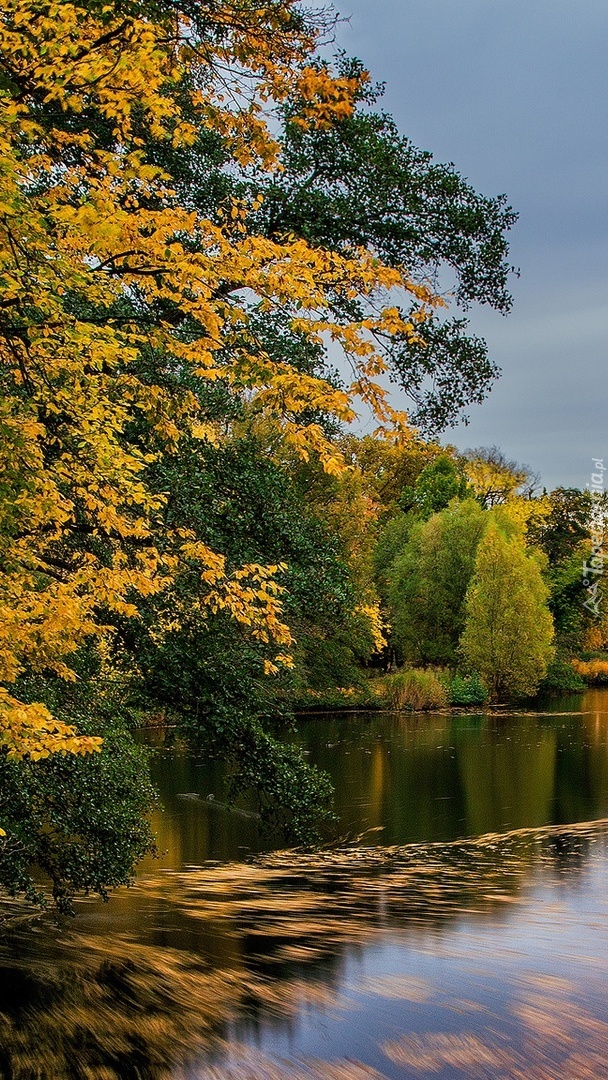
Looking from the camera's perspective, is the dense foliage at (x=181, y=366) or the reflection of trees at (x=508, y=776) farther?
the reflection of trees at (x=508, y=776)

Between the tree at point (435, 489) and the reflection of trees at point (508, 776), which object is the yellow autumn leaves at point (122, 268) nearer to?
the reflection of trees at point (508, 776)

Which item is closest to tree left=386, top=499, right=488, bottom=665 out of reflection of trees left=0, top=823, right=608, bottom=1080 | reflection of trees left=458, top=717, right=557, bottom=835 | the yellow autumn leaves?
reflection of trees left=458, top=717, right=557, bottom=835

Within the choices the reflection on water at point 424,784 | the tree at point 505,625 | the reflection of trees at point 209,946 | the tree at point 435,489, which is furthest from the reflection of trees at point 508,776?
the tree at point 435,489

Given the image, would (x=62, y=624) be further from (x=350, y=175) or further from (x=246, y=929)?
(x=350, y=175)

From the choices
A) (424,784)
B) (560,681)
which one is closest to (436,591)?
(560,681)

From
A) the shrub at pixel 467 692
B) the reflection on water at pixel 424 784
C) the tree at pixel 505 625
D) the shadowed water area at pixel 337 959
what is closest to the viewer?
the shadowed water area at pixel 337 959

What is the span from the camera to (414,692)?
4019 cm

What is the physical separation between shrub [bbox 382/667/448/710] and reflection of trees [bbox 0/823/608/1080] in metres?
23.9

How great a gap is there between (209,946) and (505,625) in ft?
108

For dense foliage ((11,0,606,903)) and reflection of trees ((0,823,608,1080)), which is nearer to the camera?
dense foliage ((11,0,606,903))

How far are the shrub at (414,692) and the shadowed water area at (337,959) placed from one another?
20576 mm

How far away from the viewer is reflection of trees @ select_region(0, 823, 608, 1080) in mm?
8062

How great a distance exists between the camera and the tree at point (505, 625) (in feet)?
138

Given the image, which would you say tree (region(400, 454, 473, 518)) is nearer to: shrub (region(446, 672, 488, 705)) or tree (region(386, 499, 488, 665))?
tree (region(386, 499, 488, 665))
